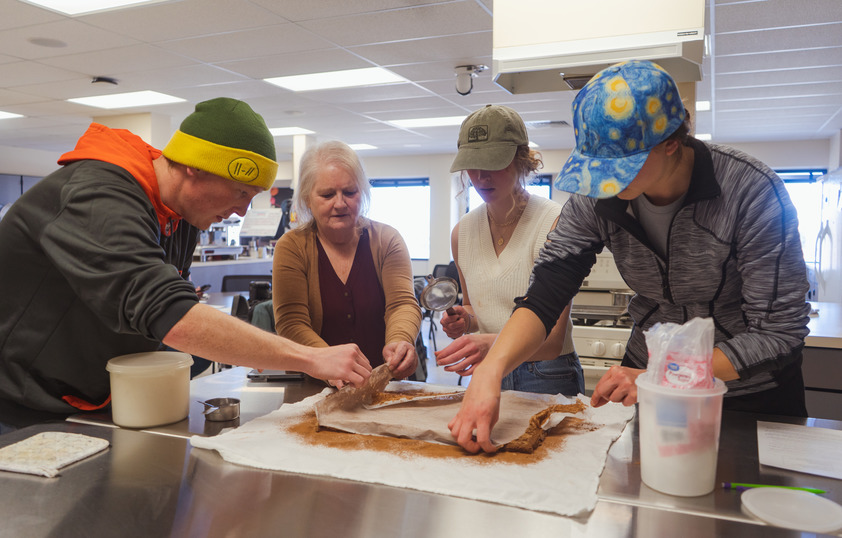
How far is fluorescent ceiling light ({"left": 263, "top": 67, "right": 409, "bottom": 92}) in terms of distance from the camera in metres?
5.21

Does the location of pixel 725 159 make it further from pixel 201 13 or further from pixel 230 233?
pixel 230 233

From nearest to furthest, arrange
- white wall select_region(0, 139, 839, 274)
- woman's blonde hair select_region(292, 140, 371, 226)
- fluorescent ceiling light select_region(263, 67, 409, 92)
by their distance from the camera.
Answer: woman's blonde hair select_region(292, 140, 371, 226) → fluorescent ceiling light select_region(263, 67, 409, 92) → white wall select_region(0, 139, 839, 274)

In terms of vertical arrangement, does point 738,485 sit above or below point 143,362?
below

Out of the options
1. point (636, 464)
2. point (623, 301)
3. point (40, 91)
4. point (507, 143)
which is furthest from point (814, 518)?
point (40, 91)

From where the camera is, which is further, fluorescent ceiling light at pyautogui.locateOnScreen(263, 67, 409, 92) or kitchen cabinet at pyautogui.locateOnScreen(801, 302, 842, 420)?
fluorescent ceiling light at pyautogui.locateOnScreen(263, 67, 409, 92)

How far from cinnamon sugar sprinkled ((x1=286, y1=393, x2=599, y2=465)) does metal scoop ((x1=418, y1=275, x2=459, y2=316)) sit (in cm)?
37

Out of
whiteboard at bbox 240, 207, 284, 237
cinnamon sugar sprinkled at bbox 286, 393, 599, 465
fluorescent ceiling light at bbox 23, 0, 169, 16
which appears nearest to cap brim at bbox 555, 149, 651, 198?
cinnamon sugar sprinkled at bbox 286, 393, 599, 465

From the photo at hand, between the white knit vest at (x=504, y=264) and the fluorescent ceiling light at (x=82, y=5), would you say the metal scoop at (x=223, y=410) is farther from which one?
the fluorescent ceiling light at (x=82, y=5)

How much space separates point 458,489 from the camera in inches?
35.0

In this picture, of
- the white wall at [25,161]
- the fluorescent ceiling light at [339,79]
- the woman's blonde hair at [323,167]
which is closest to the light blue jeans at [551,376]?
the woman's blonde hair at [323,167]

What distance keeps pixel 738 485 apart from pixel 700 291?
428mm

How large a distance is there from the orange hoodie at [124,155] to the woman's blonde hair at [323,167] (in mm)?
507

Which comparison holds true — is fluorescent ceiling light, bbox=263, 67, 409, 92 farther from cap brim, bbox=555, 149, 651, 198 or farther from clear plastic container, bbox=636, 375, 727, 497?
clear plastic container, bbox=636, 375, 727, 497

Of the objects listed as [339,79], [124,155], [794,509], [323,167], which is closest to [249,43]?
[339,79]
